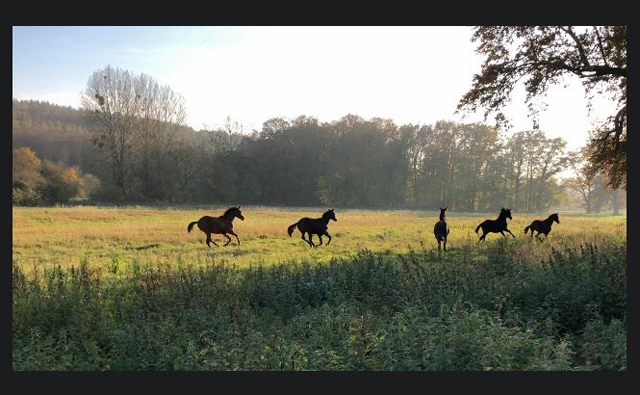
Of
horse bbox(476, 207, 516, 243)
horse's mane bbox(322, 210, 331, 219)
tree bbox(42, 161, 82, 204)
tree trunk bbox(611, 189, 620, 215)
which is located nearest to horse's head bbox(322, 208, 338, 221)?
horse's mane bbox(322, 210, 331, 219)

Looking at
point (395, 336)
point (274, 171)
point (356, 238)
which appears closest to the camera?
point (395, 336)

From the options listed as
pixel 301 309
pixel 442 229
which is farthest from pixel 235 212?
pixel 442 229

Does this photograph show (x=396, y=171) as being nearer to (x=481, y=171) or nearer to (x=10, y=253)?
(x=481, y=171)

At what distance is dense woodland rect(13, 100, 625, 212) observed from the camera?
37.8ft

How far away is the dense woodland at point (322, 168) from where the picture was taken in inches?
454

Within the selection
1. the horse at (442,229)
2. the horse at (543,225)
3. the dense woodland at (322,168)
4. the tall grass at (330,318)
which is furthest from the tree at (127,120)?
the horse at (543,225)

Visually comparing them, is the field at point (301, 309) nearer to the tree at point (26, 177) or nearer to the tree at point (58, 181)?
the tree at point (26, 177)

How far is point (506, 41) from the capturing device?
1143 centimetres

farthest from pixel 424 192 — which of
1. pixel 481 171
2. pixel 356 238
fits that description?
pixel 356 238

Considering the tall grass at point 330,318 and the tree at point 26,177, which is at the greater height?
the tree at point 26,177

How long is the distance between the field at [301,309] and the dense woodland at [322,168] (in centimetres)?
106

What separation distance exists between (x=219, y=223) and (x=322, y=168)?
4.18 metres

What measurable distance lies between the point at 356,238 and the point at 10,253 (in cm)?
1182

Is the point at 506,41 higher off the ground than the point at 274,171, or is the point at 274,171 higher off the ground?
the point at 506,41
